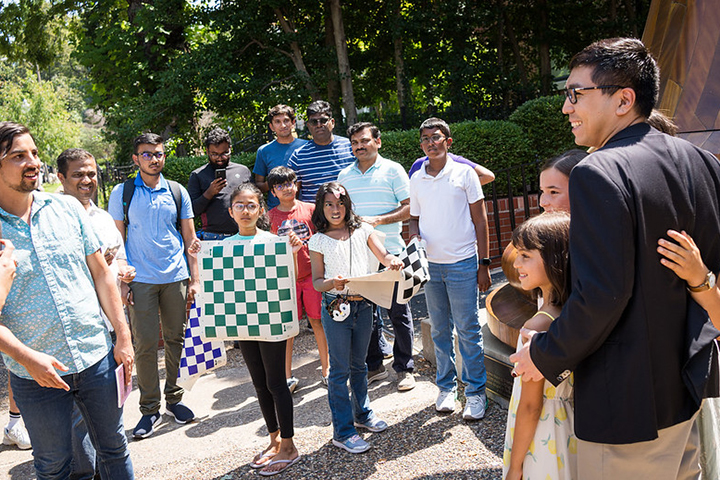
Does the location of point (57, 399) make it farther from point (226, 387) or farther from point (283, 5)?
point (283, 5)

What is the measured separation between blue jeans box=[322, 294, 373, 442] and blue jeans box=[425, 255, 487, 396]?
62 centimetres

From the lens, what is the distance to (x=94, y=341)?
2.74 meters

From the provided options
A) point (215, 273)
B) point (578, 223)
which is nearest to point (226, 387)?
point (215, 273)

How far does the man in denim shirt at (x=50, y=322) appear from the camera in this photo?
8.45 feet

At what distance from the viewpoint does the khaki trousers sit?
1.85 m

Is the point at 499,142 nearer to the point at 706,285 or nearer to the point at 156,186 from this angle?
the point at 156,186

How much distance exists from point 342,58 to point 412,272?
27.2ft

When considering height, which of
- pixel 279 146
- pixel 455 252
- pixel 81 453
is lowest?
pixel 81 453

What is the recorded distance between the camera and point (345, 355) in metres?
3.71

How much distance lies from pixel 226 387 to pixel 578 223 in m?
4.22

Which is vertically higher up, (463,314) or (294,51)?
(294,51)

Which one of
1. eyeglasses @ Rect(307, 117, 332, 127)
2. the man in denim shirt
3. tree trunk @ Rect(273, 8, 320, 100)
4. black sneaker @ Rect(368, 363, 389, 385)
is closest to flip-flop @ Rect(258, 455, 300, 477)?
the man in denim shirt

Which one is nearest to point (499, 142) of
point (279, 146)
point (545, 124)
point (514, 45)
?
point (545, 124)

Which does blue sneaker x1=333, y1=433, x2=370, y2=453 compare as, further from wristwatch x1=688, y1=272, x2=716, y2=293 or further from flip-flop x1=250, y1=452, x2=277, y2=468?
wristwatch x1=688, y1=272, x2=716, y2=293
